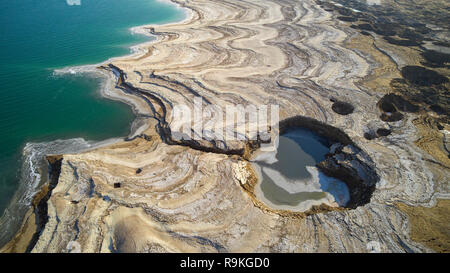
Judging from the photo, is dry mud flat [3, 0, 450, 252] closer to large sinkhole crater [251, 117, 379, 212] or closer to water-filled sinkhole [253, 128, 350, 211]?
large sinkhole crater [251, 117, 379, 212]

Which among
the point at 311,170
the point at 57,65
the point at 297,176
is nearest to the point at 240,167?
the point at 297,176

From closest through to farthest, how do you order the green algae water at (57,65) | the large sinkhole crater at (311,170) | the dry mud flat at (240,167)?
the dry mud flat at (240,167) → the large sinkhole crater at (311,170) → the green algae water at (57,65)

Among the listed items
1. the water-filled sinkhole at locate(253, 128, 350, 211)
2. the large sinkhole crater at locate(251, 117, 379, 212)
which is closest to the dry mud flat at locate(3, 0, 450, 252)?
the large sinkhole crater at locate(251, 117, 379, 212)

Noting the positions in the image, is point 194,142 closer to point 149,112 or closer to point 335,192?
point 149,112

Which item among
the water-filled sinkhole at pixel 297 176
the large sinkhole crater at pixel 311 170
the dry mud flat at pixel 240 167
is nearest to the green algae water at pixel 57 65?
the dry mud flat at pixel 240 167

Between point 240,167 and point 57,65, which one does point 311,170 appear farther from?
point 57,65

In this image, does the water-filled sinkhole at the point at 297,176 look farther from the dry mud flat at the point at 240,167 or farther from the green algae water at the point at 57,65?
the green algae water at the point at 57,65
